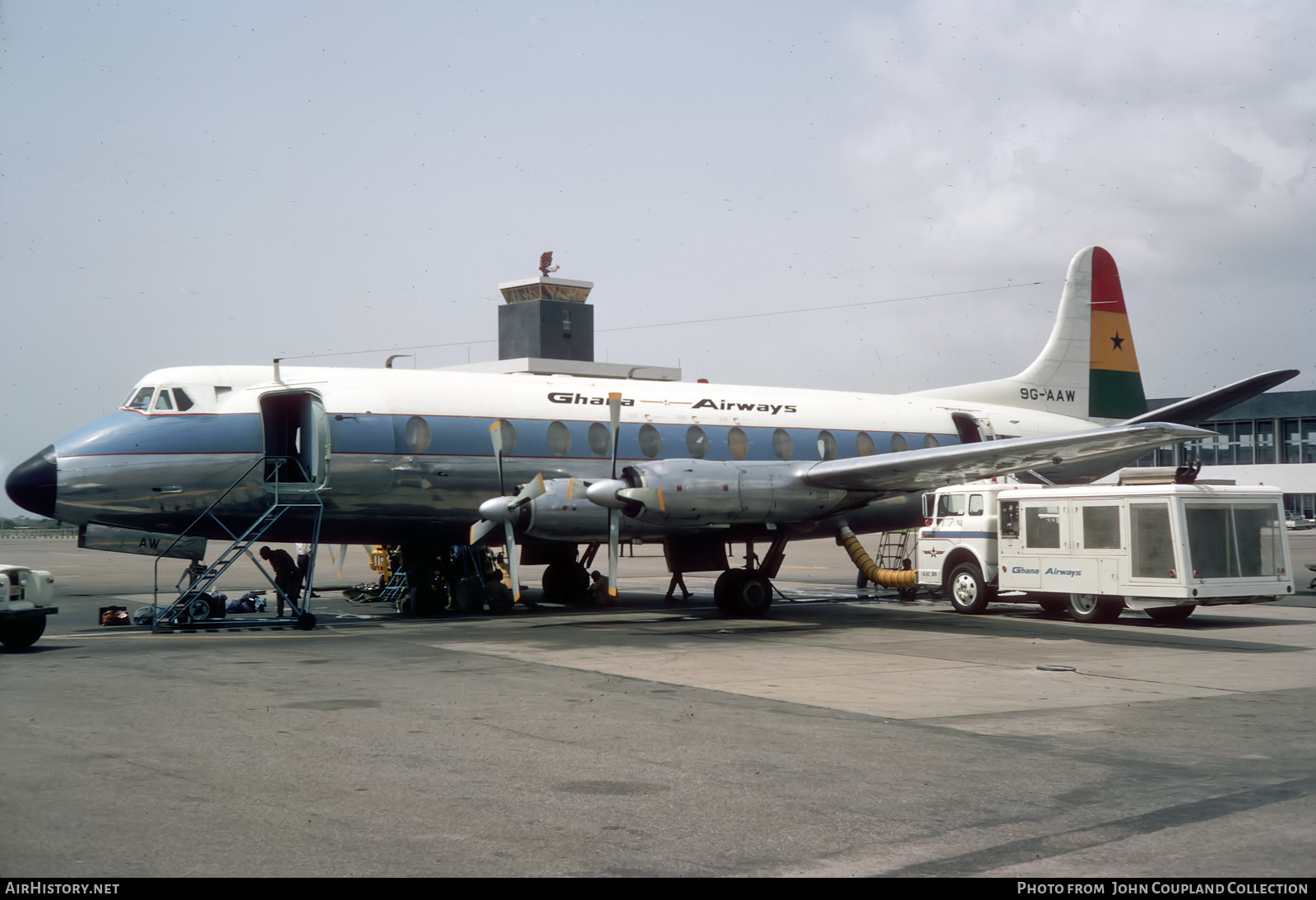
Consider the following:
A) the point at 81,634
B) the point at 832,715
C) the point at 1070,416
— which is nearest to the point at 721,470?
the point at 832,715

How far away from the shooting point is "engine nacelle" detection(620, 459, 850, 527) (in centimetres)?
1834

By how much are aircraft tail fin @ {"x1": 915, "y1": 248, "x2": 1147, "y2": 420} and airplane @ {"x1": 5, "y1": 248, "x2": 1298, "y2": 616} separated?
4.12m

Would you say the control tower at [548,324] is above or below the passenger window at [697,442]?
above

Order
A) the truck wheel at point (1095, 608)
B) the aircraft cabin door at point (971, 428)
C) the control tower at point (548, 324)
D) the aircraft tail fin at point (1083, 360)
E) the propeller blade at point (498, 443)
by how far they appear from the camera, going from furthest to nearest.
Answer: the control tower at point (548, 324), the aircraft tail fin at point (1083, 360), the aircraft cabin door at point (971, 428), the truck wheel at point (1095, 608), the propeller blade at point (498, 443)

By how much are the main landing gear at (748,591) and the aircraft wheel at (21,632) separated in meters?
10.8

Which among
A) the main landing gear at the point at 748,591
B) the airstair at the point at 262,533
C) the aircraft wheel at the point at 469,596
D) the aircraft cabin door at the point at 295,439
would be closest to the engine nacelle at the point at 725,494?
the main landing gear at the point at 748,591

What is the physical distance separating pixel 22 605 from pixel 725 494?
1010cm

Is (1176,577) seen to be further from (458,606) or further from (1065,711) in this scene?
(458,606)

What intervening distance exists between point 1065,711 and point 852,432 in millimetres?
13844

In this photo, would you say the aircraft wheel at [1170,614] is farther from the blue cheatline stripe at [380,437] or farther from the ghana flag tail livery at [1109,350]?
the ghana flag tail livery at [1109,350]

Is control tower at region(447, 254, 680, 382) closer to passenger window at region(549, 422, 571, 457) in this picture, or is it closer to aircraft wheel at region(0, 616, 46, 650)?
passenger window at region(549, 422, 571, 457)

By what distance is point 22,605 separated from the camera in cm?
1491

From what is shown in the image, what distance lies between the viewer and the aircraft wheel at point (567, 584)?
25.3 meters

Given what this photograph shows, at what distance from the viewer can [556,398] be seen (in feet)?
71.2
